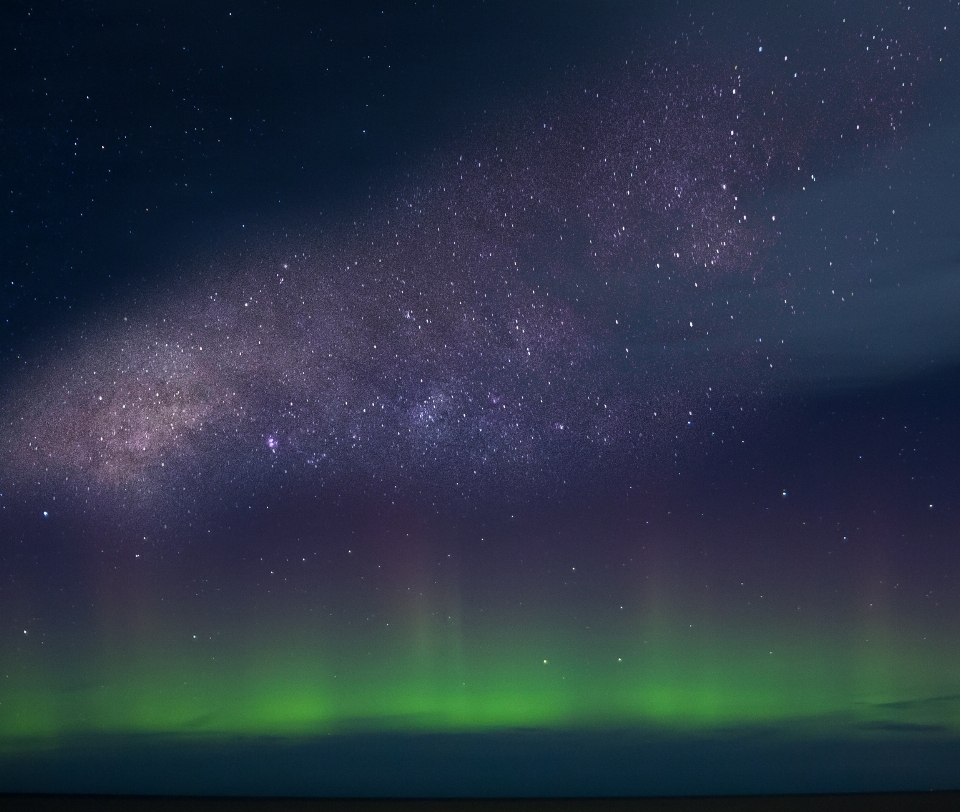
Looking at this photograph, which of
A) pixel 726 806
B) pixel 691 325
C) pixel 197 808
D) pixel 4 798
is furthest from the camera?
pixel 691 325

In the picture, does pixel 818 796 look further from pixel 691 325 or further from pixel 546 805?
pixel 691 325

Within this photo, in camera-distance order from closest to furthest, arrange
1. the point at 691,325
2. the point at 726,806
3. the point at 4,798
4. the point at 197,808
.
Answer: the point at 726,806
the point at 197,808
the point at 4,798
the point at 691,325

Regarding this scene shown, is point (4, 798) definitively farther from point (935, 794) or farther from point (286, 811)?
point (935, 794)

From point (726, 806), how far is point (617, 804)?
0.55m

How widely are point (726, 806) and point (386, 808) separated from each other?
68.6 inches

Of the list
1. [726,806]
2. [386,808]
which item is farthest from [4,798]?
[726,806]

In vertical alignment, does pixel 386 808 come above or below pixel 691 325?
below

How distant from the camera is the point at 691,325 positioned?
22.0 feet

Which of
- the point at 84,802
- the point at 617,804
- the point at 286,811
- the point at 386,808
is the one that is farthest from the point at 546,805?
the point at 84,802

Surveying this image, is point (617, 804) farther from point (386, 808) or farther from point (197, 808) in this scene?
point (197, 808)

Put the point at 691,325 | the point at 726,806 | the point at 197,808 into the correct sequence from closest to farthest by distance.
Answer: the point at 726,806 → the point at 197,808 → the point at 691,325

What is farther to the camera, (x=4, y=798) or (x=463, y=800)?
(x=4, y=798)

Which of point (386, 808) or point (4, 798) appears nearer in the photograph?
point (386, 808)

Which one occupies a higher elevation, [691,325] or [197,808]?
[691,325]
